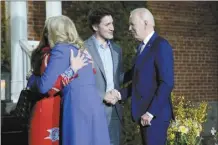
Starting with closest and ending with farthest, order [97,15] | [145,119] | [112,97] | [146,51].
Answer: [145,119] → [146,51] → [112,97] → [97,15]

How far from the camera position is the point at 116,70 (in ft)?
13.1

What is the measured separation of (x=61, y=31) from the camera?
3.51m

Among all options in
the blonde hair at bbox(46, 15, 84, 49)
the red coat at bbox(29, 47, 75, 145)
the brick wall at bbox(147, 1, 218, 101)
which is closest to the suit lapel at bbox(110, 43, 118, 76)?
→ the blonde hair at bbox(46, 15, 84, 49)

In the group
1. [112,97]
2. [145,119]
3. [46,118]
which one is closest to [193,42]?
[112,97]

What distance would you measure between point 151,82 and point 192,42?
21.2 feet

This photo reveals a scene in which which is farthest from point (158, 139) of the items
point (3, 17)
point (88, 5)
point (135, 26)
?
point (3, 17)

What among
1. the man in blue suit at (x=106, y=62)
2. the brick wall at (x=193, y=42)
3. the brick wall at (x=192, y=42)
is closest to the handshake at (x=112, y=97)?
the man in blue suit at (x=106, y=62)

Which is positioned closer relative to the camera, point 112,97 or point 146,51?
point 146,51

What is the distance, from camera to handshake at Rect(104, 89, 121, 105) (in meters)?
→ 3.79

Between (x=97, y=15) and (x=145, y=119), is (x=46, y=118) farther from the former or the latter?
(x=97, y=15)

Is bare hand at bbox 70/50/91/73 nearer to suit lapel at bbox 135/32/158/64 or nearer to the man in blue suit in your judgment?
the man in blue suit

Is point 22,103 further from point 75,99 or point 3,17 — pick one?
point 3,17

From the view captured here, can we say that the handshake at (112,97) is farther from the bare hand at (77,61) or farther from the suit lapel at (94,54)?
the bare hand at (77,61)

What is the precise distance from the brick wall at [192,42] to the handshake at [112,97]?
210 inches
